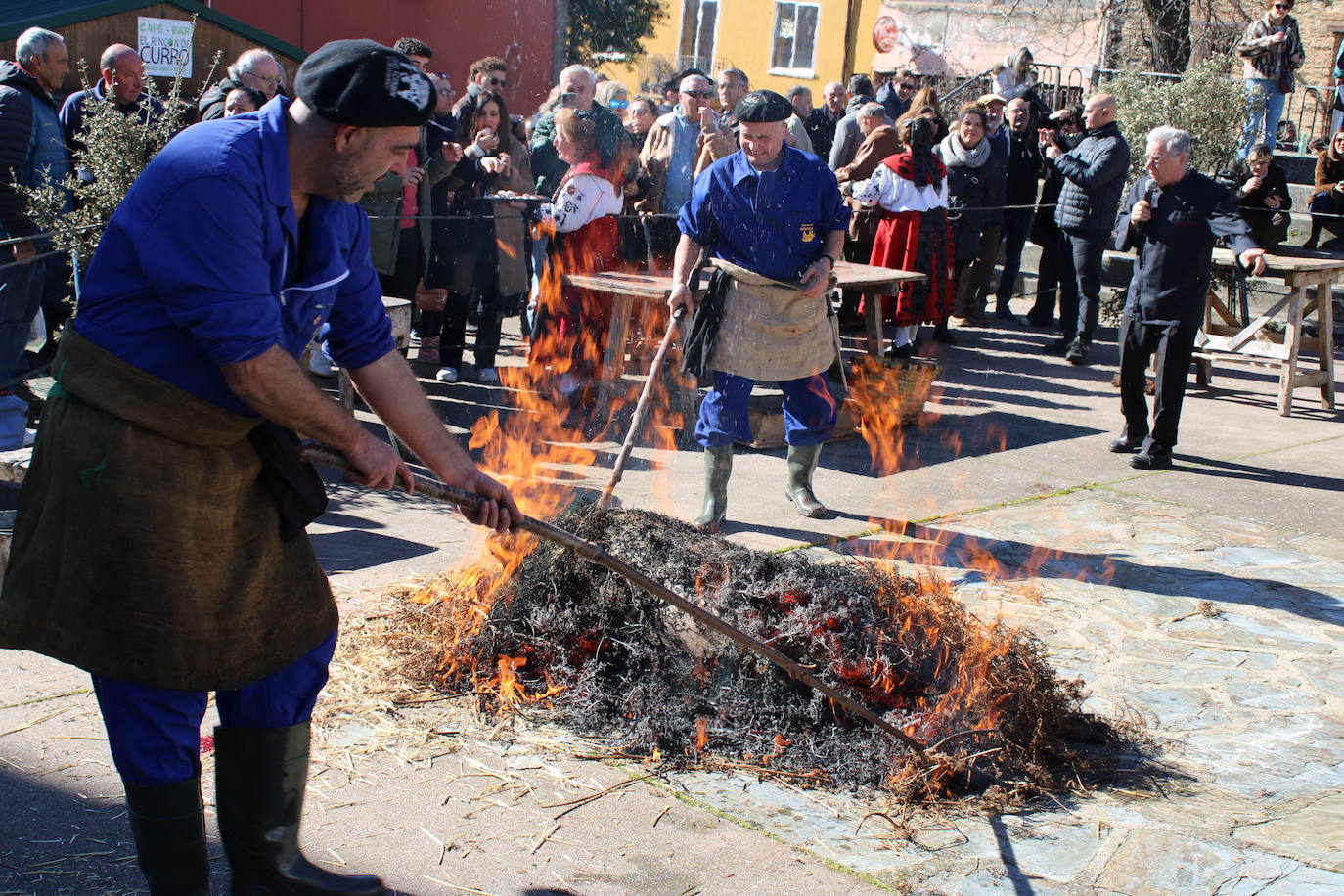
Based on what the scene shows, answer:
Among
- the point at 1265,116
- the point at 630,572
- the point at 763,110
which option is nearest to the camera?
→ the point at 630,572

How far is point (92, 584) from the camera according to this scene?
2523 millimetres

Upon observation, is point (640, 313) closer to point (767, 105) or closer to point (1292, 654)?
point (767, 105)

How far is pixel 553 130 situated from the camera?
404 inches

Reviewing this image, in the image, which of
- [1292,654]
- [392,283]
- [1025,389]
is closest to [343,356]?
[1292,654]

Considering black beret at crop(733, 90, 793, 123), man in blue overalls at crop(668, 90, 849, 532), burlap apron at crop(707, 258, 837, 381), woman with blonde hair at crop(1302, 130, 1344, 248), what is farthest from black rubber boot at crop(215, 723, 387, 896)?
woman with blonde hair at crop(1302, 130, 1344, 248)

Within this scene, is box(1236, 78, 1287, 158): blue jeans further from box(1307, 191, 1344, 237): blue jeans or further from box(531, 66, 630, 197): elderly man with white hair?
box(531, 66, 630, 197): elderly man with white hair

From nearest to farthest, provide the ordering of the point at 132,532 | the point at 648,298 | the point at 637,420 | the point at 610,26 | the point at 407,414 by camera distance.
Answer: the point at 132,532, the point at 407,414, the point at 637,420, the point at 648,298, the point at 610,26

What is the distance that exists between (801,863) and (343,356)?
1703 millimetres

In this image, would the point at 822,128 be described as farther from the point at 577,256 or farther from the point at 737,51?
the point at 737,51

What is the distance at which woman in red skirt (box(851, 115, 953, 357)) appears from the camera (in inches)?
421

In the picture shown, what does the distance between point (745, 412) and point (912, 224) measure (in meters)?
5.03

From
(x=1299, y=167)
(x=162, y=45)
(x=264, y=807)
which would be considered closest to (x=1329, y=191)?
(x=1299, y=167)

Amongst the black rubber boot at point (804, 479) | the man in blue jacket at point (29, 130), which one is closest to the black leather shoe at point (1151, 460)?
the black rubber boot at point (804, 479)

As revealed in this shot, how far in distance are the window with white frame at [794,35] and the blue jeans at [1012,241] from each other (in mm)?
22535
